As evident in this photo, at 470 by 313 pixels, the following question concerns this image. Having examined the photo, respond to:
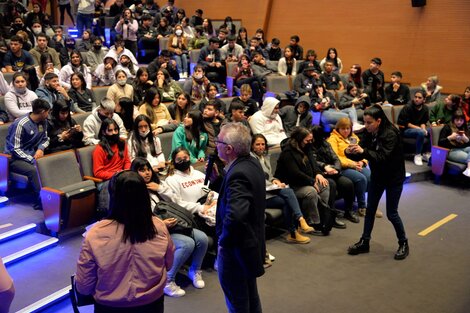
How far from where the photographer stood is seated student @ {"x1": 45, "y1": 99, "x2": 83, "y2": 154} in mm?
5098

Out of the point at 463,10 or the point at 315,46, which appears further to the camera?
the point at 315,46

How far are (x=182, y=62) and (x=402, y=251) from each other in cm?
616

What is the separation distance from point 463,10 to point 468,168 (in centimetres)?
376

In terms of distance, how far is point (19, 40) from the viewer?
289 inches

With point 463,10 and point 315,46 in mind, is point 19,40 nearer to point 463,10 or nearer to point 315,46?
point 315,46

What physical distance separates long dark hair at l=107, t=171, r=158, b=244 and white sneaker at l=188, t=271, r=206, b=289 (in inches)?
74.5

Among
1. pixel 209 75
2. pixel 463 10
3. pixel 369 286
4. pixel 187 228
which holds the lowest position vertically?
pixel 369 286

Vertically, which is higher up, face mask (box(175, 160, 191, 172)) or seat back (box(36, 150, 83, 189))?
face mask (box(175, 160, 191, 172))

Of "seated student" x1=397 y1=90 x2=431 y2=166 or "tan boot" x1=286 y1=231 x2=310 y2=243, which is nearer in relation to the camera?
"tan boot" x1=286 y1=231 x2=310 y2=243

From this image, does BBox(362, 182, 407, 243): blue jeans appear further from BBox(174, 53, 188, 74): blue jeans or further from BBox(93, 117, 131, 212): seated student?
BBox(174, 53, 188, 74): blue jeans

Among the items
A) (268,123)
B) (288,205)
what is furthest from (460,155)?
(288,205)

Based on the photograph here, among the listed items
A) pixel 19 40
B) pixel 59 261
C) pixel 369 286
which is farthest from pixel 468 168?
pixel 19 40

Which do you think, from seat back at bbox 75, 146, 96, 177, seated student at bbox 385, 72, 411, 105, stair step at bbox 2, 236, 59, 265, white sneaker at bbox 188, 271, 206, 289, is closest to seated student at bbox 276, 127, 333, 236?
white sneaker at bbox 188, 271, 206, 289

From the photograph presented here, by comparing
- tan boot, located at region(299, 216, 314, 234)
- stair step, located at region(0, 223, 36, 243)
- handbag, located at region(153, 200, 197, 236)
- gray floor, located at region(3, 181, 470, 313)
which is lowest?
gray floor, located at region(3, 181, 470, 313)
